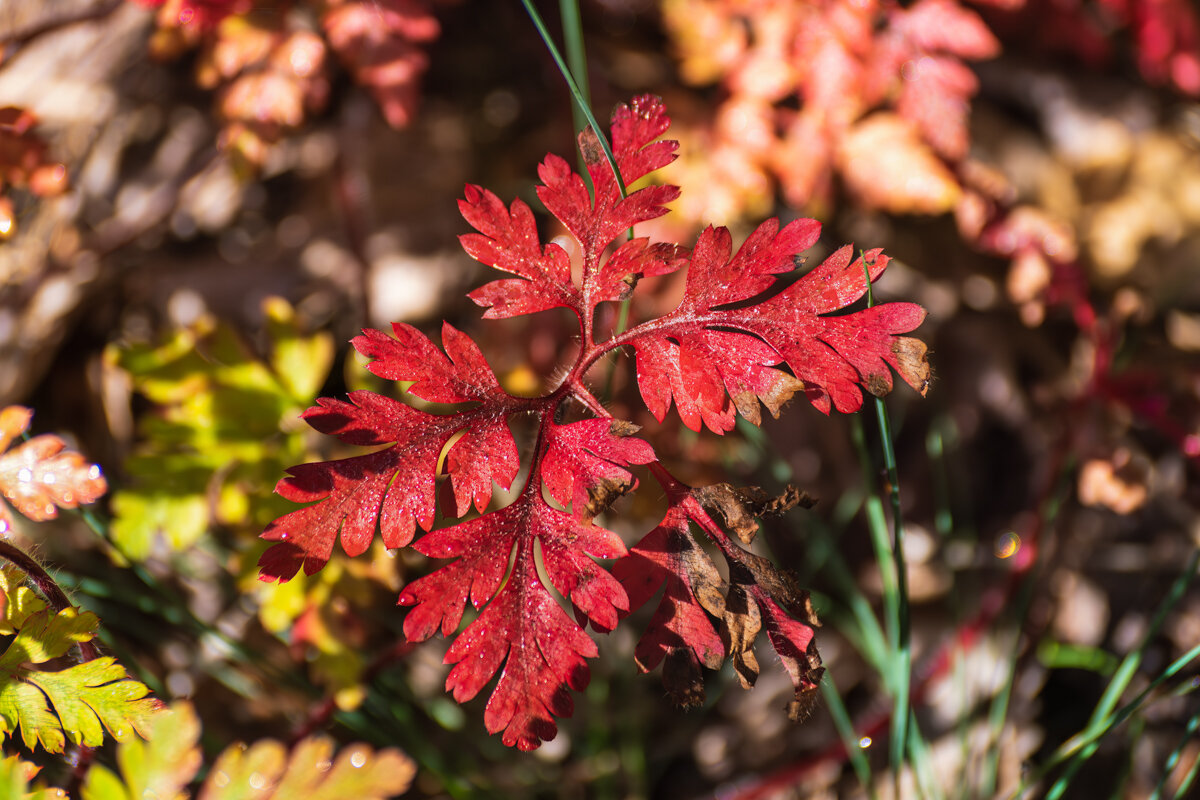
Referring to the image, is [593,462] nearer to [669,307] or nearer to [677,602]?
[677,602]

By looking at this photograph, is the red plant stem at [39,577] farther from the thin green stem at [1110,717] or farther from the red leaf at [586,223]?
the thin green stem at [1110,717]

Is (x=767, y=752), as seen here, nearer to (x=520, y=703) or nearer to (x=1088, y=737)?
(x=1088, y=737)

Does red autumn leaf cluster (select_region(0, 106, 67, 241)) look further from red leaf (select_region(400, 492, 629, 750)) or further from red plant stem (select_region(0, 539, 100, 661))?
red leaf (select_region(400, 492, 629, 750))

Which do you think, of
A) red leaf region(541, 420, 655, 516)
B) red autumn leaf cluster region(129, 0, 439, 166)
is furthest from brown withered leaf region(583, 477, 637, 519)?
red autumn leaf cluster region(129, 0, 439, 166)

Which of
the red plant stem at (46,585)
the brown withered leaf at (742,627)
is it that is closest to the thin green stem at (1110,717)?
the brown withered leaf at (742,627)

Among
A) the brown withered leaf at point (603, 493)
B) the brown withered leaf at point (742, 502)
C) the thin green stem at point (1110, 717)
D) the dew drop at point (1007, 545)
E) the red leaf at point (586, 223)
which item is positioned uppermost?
the red leaf at point (586, 223)

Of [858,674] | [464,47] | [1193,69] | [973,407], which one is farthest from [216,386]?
[1193,69]

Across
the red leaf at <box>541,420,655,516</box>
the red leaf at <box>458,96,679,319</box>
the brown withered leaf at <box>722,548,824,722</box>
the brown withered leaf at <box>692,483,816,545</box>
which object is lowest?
the brown withered leaf at <box>722,548,824,722</box>
